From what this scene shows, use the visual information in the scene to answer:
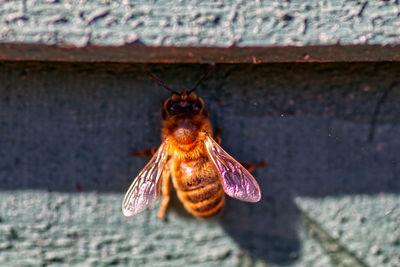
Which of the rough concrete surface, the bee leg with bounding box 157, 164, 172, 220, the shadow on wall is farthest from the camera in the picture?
Result: the bee leg with bounding box 157, 164, 172, 220

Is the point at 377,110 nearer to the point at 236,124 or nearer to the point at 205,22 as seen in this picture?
the point at 236,124

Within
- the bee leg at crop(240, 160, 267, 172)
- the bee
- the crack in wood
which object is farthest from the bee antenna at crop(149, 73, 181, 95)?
the crack in wood

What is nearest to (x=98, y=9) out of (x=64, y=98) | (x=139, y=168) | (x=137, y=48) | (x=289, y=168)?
(x=137, y=48)

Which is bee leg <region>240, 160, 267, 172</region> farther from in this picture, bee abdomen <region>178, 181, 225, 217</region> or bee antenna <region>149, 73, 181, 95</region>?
bee antenna <region>149, 73, 181, 95</region>

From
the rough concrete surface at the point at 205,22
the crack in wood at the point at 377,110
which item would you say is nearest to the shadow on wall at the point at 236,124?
the crack in wood at the point at 377,110

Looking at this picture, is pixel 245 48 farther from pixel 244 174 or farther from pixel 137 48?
pixel 244 174
